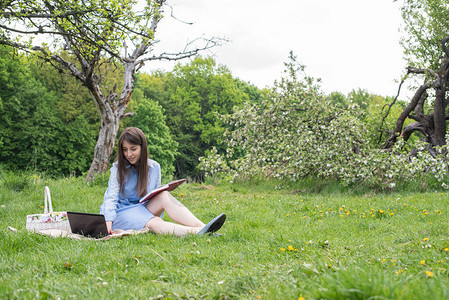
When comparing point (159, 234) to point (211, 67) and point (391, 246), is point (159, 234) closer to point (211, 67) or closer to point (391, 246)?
point (391, 246)

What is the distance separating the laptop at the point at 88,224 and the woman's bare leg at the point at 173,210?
2.45 ft

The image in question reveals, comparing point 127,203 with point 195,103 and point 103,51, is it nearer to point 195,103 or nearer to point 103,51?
point 103,51

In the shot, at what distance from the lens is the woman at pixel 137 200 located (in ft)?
15.0

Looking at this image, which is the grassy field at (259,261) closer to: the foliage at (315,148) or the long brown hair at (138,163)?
the long brown hair at (138,163)

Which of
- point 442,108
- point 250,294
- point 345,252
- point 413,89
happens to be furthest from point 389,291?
point 413,89

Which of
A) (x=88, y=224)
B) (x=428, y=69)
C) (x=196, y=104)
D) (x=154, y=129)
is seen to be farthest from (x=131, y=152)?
(x=196, y=104)

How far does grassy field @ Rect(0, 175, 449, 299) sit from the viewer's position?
2.02m

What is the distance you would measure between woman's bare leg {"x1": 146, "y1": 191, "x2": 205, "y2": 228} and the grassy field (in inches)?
14.5

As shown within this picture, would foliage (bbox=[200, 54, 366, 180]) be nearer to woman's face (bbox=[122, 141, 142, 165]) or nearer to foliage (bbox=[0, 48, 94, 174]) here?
woman's face (bbox=[122, 141, 142, 165])

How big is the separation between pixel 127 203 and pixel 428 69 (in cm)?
1040

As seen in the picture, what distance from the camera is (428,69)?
11227mm

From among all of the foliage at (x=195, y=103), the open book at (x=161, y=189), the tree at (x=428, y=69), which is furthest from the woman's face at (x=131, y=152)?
the foliage at (x=195, y=103)

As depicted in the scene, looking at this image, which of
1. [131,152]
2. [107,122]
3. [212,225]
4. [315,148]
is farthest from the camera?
[107,122]

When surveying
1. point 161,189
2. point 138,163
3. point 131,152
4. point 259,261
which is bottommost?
point 259,261
